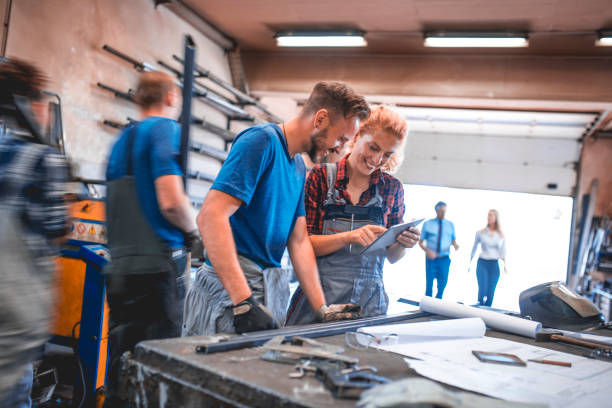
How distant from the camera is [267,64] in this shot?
652 centimetres

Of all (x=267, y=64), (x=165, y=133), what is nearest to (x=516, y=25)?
(x=267, y=64)

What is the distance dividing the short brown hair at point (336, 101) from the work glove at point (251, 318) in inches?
28.5

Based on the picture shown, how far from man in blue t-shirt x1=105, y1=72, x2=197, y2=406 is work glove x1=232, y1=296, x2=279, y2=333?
32.3 inches

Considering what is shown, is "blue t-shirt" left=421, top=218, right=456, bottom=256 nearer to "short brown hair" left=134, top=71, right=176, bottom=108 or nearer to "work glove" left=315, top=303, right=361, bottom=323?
"short brown hair" left=134, top=71, right=176, bottom=108

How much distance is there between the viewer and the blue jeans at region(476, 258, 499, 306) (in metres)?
6.45

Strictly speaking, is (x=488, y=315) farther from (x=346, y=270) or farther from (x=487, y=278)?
(x=487, y=278)

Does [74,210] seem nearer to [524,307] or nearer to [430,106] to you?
[524,307]

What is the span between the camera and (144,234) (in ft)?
5.81

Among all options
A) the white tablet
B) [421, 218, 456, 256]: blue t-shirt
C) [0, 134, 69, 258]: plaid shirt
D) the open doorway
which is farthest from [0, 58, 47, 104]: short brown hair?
the open doorway

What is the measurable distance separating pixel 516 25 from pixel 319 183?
428cm

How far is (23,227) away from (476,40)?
17.1 feet

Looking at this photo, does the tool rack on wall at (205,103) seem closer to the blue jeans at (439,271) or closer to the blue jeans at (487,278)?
the blue jeans at (439,271)

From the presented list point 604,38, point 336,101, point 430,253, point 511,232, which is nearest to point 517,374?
point 336,101

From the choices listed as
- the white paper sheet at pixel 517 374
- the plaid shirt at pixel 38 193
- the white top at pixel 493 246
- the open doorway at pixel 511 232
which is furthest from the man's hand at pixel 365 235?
the open doorway at pixel 511 232
